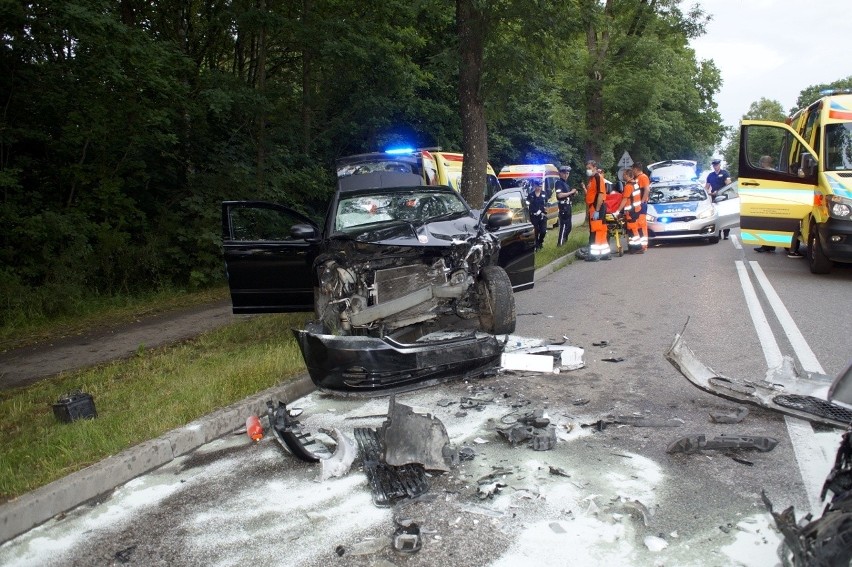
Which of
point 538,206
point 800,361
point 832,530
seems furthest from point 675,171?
point 832,530

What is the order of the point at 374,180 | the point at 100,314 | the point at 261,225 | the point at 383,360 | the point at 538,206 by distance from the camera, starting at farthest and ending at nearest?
the point at 538,206
the point at 261,225
the point at 374,180
the point at 100,314
the point at 383,360

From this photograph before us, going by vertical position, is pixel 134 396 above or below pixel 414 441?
below

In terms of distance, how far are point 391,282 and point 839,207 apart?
23.7 feet

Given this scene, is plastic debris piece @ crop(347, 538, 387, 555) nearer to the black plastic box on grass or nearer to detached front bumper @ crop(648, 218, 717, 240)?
the black plastic box on grass

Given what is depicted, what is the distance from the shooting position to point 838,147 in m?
10.4

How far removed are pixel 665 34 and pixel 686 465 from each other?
2442 cm

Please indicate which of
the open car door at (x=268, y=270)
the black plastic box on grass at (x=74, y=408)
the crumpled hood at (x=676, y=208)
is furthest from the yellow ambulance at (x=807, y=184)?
the black plastic box on grass at (x=74, y=408)

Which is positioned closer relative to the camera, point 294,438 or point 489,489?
point 489,489

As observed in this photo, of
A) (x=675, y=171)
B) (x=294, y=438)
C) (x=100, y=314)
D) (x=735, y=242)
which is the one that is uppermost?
→ (x=675, y=171)

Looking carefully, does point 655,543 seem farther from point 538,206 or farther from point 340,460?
point 538,206

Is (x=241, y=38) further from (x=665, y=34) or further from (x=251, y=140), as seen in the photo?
(x=665, y=34)

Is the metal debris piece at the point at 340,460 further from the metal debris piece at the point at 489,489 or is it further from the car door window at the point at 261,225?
the car door window at the point at 261,225

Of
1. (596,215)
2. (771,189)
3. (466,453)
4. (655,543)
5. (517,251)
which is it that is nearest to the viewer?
(655,543)

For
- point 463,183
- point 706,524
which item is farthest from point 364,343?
point 463,183
